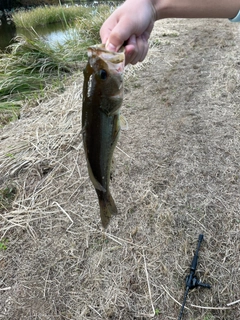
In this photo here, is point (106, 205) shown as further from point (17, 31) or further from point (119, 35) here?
point (17, 31)

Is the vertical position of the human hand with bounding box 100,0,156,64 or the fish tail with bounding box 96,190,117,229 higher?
the human hand with bounding box 100,0,156,64

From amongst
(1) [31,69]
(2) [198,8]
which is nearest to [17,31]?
(1) [31,69]

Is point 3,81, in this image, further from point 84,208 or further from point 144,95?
point 84,208

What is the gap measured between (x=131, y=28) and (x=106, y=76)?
461mm

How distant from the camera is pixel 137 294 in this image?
7.29ft

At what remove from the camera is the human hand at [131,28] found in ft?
5.43

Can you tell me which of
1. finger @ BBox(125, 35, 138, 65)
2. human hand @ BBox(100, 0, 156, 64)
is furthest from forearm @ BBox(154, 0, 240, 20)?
finger @ BBox(125, 35, 138, 65)

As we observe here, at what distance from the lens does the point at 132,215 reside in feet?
8.88

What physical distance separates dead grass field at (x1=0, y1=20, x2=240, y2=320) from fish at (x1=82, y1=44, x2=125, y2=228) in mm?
1028

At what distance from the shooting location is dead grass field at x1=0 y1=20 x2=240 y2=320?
220 cm

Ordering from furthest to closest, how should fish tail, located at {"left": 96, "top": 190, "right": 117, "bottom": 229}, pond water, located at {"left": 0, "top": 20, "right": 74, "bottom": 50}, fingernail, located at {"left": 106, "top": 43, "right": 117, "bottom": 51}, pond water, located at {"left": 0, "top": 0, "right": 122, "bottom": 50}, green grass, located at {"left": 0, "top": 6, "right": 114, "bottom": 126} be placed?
pond water, located at {"left": 0, "top": 20, "right": 74, "bottom": 50}, pond water, located at {"left": 0, "top": 0, "right": 122, "bottom": 50}, green grass, located at {"left": 0, "top": 6, "right": 114, "bottom": 126}, fish tail, located at {"left": 96, "top": 190, "right": 117, "bottom": 229}, fingernail, located at {"left": 106, "top": 43, "right": 117, "bottom": 51}

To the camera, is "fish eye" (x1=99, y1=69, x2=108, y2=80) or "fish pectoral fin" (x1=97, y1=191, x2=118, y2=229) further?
"fish pectoral fin" (x1=97, y1=191, x2=118, y2=229)

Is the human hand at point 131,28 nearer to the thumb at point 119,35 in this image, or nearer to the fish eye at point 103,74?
the thumb at point 119,35

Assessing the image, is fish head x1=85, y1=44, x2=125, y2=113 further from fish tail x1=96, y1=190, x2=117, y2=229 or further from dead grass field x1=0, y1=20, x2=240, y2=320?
dead grass field x1=0, y1=20, x2=240, y2=320
